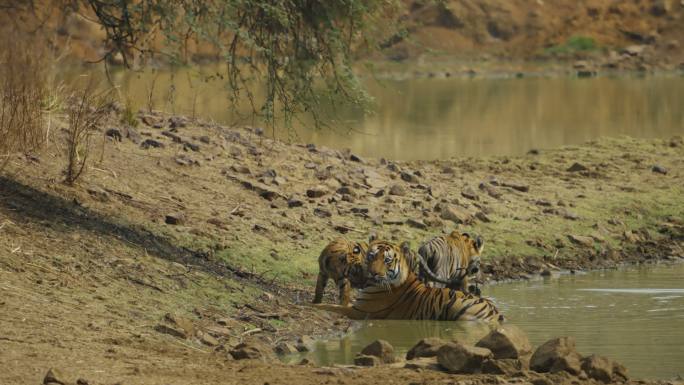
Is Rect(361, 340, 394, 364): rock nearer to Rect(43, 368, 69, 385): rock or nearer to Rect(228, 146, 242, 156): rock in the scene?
Rect(43, 368, 69, 385): rock

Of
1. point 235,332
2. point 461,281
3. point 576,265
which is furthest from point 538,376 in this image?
point 576,265

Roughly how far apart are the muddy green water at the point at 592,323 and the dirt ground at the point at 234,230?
430 millimetres

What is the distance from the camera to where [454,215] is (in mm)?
14883

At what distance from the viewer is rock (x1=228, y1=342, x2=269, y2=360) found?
8992 mm

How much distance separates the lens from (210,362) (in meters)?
8.77

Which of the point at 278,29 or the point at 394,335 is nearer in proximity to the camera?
the point at 394,335

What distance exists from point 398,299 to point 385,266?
0.93 ft

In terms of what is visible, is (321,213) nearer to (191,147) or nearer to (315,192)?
(315,192)

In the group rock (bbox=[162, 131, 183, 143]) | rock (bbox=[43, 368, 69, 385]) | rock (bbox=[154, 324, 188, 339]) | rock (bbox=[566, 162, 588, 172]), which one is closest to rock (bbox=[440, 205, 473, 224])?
rock (bbox=[162, 131, 183, 143])

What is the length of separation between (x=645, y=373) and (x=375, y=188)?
6554mm

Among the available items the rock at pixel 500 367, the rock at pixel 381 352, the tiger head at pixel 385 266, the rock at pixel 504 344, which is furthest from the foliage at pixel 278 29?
the rock at pixel 500 367

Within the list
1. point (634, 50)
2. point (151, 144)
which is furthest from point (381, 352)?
point (634, 50)

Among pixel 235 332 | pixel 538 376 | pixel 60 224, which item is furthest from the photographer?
pixel 60 224

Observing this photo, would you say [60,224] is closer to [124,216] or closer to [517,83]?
[124,216]
